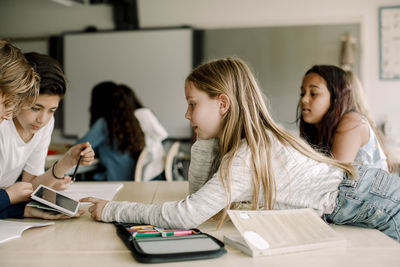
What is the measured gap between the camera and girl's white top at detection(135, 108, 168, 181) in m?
3.09

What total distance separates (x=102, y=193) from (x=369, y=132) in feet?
3.83

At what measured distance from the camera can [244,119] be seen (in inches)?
49.4

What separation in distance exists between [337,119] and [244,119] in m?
0.75

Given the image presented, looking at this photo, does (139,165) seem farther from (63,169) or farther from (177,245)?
(177,245)

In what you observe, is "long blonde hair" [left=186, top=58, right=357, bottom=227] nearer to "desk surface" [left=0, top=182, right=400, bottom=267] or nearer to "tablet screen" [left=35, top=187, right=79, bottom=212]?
"desk surface" [left=0, top=182, right=400, bottom=267]

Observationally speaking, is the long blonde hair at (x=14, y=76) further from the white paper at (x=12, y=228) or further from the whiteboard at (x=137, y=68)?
the whiteboard at (x=137, y=68)

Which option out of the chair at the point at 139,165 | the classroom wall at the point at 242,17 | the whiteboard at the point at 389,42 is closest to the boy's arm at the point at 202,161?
the chair at the point at 139,165

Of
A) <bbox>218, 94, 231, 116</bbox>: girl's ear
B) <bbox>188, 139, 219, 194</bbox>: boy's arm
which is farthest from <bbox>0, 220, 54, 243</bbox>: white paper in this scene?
<bbox>218, 94, 231, 116</bbox>: girl's ear

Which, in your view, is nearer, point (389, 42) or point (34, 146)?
point (34, 146)

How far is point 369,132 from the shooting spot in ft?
5.80

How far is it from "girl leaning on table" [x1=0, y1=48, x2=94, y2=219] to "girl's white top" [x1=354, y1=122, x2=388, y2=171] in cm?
115

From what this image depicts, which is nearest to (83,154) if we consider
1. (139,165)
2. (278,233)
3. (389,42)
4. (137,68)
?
(278,233)

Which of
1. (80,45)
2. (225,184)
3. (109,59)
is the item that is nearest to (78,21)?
(80,45)

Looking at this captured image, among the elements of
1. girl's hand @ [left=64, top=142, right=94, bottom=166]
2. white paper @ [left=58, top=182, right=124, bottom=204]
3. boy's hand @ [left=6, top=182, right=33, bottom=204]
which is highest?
girl's hand @ [left=64, top=142, right=94, bottom=166]
